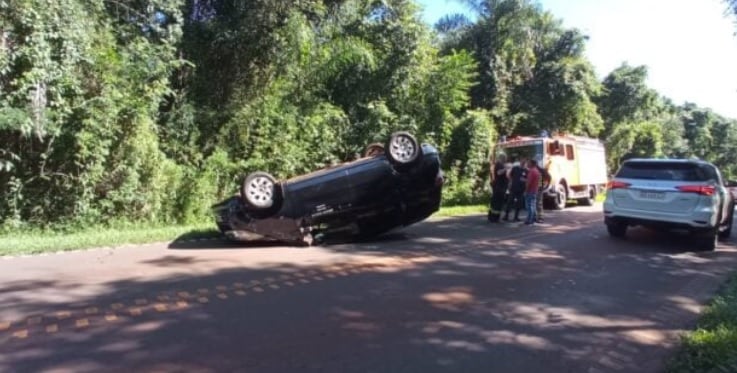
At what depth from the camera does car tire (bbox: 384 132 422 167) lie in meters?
9.98

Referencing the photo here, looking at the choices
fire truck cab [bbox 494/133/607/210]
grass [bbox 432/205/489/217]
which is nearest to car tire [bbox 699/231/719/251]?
grass [bbox 432/205/489/217]

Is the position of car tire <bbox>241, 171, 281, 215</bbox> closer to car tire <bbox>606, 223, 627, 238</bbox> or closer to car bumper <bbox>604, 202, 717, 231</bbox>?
car bumper <bbox>604, 202, 717, 231</bbox>

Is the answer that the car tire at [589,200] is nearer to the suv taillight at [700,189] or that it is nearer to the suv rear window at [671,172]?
the suv rear window at [671,172]

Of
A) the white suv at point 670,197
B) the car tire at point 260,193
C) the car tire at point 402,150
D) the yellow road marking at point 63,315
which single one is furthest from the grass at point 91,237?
the white suv at point 670,197

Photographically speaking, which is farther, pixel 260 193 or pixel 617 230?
pixel 617 230

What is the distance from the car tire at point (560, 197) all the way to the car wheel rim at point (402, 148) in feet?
31.4

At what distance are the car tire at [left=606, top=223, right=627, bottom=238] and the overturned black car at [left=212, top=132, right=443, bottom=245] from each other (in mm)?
3818

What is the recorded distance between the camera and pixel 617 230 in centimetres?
1139

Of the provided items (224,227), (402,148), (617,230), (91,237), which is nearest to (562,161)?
(617,230)

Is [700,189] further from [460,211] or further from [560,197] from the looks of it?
[560,197]

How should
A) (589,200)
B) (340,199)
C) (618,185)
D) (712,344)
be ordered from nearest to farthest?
(712,344)
(340,199)
(618,185)
(589,200)

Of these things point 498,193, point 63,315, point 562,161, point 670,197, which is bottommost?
point 63,315

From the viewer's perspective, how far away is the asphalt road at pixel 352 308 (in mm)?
4375

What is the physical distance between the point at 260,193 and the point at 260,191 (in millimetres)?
34
